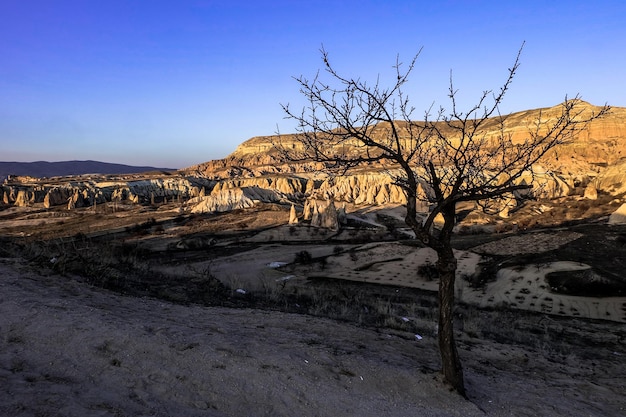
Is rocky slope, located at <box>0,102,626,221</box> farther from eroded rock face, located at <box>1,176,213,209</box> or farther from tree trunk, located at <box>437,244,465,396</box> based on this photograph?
tree trunk, located at <box>437,244,465,396</box>

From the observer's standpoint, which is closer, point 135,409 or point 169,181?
point 135,409

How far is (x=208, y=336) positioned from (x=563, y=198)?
60.0 metres

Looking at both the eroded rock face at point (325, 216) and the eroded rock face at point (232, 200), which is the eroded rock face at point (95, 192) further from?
the eroded rock face at point (325, 216)

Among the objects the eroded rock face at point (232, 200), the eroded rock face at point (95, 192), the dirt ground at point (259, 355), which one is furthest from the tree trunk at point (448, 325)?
the eroded rock face at point (95, 192)

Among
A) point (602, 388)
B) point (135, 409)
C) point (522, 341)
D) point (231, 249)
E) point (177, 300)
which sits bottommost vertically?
point (231, 249)

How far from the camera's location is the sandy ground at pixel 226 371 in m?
4.59

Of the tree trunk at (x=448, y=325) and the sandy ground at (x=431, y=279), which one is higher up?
the tree trunk at (x=448, y=325)

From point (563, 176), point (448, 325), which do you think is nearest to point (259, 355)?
point (448, 325)

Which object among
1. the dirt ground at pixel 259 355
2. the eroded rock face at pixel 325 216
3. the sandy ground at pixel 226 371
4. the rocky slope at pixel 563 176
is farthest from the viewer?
the rocky slope at pixel 563 176

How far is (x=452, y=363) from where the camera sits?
5.70 m

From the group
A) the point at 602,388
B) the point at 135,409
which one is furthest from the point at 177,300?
the point at 602,388

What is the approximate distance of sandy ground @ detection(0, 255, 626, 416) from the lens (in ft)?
15.0

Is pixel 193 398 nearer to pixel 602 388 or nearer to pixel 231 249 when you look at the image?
pixel 602 388

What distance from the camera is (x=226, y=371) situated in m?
5.42
